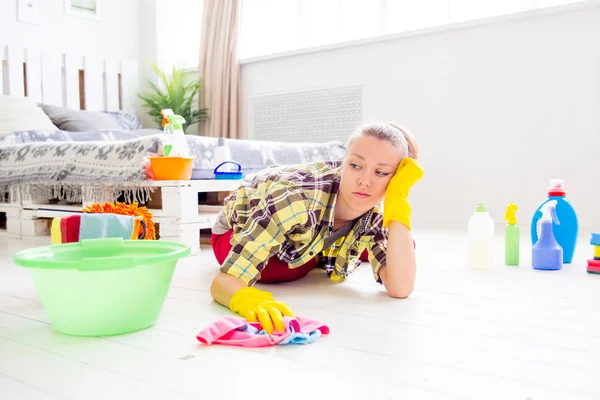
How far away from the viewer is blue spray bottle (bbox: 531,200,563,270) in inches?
72.8

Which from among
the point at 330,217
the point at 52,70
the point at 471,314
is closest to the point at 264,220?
the point at 330,217

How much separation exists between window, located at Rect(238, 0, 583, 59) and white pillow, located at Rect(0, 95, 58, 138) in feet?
5.04

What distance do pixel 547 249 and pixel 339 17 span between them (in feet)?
8.98

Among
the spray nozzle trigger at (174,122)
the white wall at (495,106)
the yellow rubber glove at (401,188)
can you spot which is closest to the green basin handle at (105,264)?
the yellow rubber glove at (401,188)

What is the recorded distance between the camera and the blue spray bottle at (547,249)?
1.85m

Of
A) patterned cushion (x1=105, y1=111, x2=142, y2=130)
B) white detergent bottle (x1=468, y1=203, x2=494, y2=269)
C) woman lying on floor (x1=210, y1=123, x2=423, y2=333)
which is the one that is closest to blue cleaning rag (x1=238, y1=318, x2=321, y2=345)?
woman lying on floor (x1=210, y1=123, x2=423, y2=333)

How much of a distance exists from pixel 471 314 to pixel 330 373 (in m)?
0.50

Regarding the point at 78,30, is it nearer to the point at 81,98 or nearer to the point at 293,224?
the point at 81,98

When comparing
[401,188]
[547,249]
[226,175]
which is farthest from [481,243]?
[226,175]

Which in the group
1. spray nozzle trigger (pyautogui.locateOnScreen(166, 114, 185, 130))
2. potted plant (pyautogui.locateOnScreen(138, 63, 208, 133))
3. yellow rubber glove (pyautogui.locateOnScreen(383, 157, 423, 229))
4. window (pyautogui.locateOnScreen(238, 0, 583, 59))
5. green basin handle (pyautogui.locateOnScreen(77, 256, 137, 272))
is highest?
window (pyautogui.locateOnScreen(238, 0, 583, 59))

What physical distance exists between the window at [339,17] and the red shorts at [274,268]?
232cm

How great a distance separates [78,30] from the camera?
4332 millimetres

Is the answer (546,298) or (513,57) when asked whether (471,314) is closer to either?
(546,298)

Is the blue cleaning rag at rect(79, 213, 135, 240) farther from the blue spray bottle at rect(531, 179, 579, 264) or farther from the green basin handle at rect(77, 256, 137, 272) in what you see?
the blue spray bottle at rect(531, 179, 579, 264)
